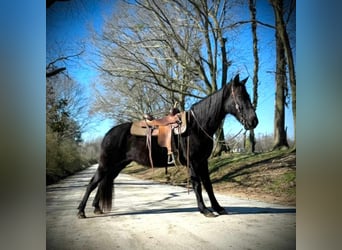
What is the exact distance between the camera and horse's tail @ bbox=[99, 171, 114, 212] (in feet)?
8.64

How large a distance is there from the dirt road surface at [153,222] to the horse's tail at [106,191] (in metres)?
0.04

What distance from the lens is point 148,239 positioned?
2.56 meters

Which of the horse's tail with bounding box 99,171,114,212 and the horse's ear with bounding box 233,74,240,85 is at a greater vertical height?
the horse's ear with bounding box 233,74,240,85

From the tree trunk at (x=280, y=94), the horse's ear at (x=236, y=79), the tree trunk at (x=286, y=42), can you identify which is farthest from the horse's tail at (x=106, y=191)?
the tree trunk at (x=286, y=42)

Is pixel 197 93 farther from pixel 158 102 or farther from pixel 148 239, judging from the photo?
pixel 148 239

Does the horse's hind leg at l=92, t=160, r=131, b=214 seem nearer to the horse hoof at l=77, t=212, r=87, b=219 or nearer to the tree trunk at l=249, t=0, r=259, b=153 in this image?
the horse hoof at l=77, t=212, r=87, b=219

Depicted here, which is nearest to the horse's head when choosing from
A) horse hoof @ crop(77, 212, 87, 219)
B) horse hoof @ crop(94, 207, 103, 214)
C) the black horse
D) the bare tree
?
the black horse

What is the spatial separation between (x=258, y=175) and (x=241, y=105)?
1.86 feet

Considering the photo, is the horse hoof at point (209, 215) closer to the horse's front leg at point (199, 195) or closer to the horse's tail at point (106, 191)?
the horse's front leg at point (199, 195)

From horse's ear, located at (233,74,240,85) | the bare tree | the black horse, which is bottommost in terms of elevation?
the black horse

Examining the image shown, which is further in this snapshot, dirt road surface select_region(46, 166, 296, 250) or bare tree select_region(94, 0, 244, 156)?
bare tree select_region(94, 0, 244, 156)
